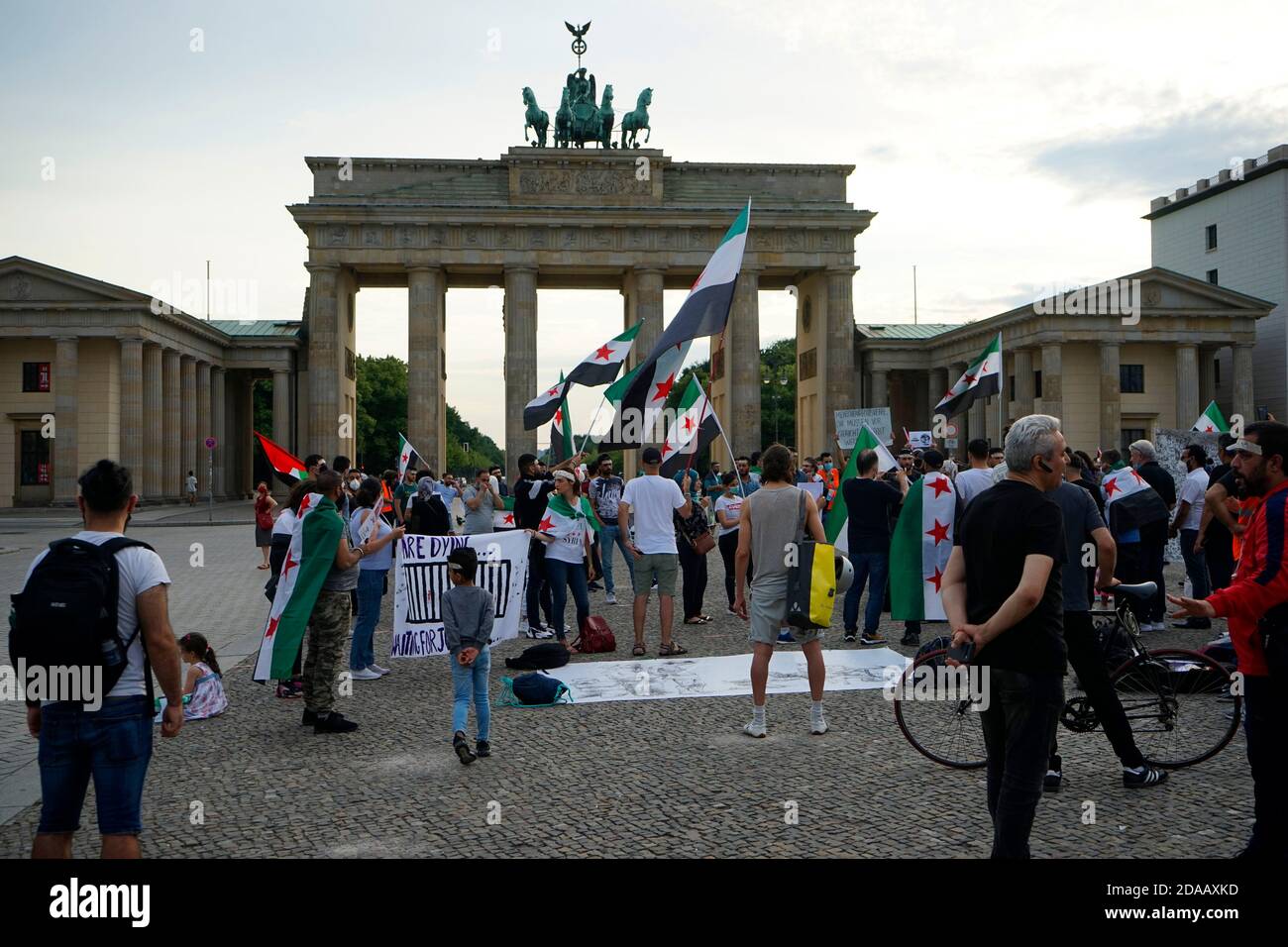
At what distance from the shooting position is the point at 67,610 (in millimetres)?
4152

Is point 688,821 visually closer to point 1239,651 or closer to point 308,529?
point 1239,651

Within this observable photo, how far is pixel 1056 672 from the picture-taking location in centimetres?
449

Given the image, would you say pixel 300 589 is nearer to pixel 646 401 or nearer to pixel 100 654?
pixel 100 654

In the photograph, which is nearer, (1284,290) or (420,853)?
(420,853)

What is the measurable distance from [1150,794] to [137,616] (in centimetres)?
540

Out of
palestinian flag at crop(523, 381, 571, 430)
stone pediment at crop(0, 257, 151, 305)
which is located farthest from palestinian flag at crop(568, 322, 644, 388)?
stone pediment at crop(0, 257, 151, 305)

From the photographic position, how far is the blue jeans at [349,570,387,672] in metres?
10.6

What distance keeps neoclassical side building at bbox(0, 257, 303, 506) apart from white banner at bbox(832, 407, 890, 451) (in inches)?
1354

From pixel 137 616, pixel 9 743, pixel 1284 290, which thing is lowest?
pixel 9 743

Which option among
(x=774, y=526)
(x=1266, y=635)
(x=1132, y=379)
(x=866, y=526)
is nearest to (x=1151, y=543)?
(x=866, y=526)

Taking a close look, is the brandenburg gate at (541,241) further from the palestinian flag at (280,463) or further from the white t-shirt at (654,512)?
the white t-shirt at (654,512)

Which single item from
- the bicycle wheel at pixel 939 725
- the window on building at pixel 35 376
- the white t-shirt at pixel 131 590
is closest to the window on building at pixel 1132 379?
the window on building at pixel 35 376

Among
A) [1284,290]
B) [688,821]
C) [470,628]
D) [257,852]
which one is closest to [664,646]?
[470,628]
